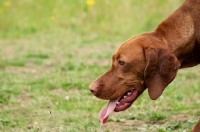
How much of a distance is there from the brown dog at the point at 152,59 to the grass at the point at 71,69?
28.3 inches

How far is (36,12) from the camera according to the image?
13680 millimetres

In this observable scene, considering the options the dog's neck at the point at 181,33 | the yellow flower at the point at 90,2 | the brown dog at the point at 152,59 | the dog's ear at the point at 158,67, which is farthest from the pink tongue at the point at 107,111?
the yellow flower at the point at 90,2

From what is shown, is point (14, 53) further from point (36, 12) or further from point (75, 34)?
point (36, 12)

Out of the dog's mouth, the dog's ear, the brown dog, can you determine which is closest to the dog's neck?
the brown dog

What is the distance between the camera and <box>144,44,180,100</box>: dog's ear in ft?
15.8

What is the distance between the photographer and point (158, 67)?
4.88 metres

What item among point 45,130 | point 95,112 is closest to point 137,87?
point 45,130

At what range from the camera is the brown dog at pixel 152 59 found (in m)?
4.87

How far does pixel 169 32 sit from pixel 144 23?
7.77m

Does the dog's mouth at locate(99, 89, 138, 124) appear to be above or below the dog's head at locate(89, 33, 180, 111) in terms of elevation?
below

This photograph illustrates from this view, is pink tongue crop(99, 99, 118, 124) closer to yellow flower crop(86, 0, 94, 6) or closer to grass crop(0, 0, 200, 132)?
grass crop(0, 0, 200, 132)

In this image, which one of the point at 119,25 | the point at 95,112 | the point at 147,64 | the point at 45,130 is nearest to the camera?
the point at 147,64

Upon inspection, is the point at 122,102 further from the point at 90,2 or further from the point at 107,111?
the point at 90,2

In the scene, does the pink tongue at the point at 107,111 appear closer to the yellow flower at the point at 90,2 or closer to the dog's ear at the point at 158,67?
the dog's ear at the point at 158,67
